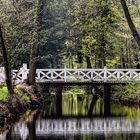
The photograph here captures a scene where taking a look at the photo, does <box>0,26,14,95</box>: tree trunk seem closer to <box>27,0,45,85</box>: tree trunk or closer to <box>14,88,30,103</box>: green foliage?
<box>14,88,30,103</box>: green foliage

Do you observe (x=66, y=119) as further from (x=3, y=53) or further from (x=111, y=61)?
(x=111, y=61)

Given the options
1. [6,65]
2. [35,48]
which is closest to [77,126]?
[6,65]

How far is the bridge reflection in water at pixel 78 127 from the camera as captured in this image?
63.8 feet

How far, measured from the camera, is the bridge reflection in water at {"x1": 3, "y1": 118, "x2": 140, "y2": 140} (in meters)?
19.5

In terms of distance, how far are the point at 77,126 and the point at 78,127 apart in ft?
1.54

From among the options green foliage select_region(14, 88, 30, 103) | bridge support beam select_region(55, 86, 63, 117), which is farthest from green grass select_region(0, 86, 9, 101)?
bridge support beam select_region(55, 86, 63, 117)

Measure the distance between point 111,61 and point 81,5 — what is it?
568cm

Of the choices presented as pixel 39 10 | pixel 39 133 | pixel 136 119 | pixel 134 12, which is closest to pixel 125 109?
pixel 136 119

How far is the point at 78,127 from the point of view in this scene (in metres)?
21.8

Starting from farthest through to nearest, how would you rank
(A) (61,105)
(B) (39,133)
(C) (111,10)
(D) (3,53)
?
(C) (111,10)
(A) (61,105)
(D) (3,53)
(B) (39,133)

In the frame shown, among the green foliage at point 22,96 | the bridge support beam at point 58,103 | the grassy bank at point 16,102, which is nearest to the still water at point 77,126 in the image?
the bridge support beam at point 58,103

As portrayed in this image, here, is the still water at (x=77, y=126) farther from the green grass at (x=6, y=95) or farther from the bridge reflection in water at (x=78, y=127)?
the green grass at (x=6, y=95)

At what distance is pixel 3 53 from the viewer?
75.4ft

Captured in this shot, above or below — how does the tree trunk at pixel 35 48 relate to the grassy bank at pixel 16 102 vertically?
above
